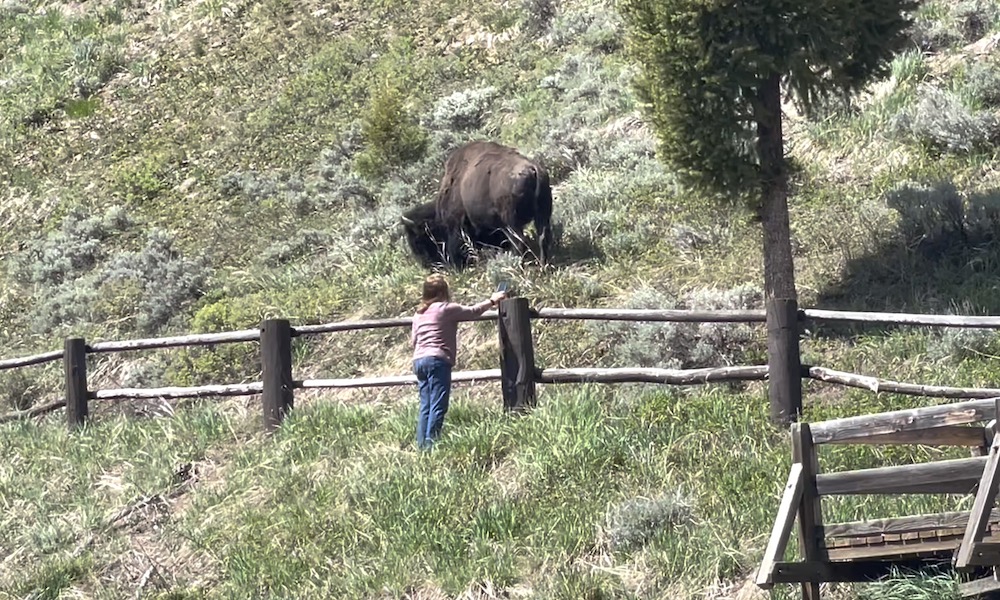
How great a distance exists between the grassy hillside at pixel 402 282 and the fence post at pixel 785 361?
252 millimetres

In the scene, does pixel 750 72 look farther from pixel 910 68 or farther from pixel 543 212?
pixel 910 68

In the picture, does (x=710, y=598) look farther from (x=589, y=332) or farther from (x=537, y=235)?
(x=537, y=235)

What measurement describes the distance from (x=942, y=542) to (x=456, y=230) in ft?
33.9

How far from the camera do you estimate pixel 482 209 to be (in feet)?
54.5

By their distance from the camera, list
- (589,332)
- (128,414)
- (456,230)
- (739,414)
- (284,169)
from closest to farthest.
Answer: (739,414) < (589,332) < (128,414) < (456,230) < (284,169)

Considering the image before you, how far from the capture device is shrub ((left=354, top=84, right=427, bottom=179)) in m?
21.0

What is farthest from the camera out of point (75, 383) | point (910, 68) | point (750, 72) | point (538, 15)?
point (538, 15)

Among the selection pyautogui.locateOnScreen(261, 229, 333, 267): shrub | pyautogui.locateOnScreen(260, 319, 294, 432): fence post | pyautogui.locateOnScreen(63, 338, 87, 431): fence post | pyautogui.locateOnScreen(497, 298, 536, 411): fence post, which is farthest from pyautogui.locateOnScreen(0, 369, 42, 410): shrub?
pyautogui.locateOnScreen(497, 298, 536, 411): fence post

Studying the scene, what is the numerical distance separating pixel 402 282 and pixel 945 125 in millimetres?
6309

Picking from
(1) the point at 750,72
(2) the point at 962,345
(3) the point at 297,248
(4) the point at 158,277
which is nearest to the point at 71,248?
(4) the point at 158,277

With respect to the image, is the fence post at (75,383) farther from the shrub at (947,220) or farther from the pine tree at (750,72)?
the shrub at (947,220)

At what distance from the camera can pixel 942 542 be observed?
7.32 meters

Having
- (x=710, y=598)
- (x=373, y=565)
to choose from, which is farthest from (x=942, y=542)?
(x=373, y=565)

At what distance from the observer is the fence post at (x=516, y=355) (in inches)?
432
